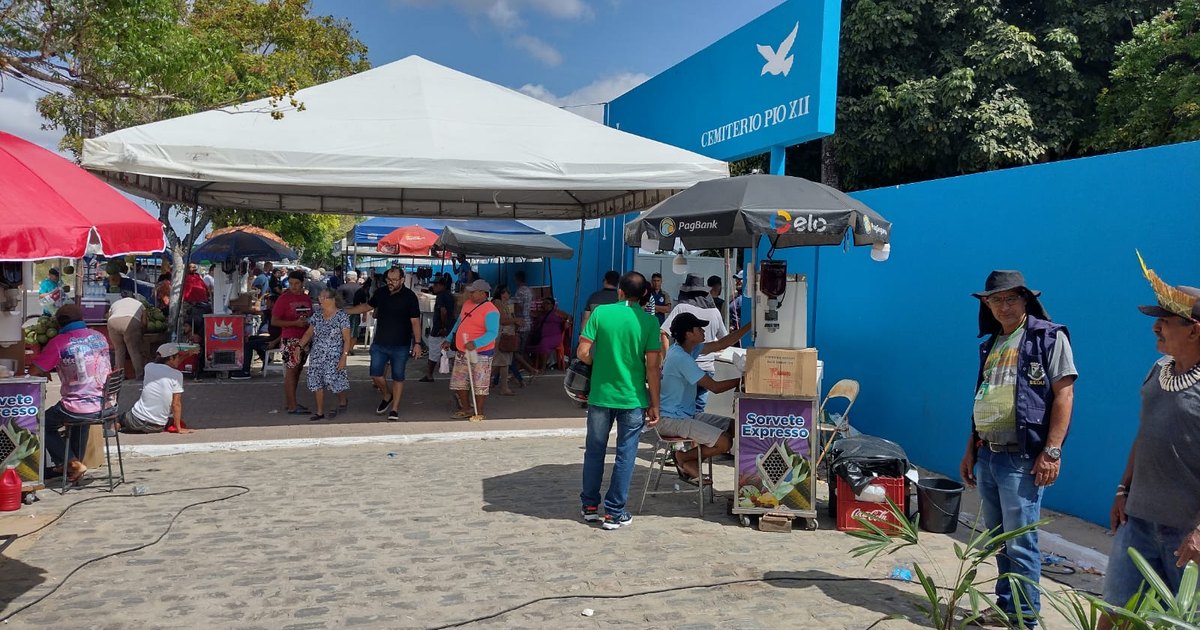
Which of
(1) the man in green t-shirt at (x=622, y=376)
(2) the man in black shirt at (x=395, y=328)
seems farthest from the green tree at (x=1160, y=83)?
(2) the man in black shirt at (x=395, y=328)

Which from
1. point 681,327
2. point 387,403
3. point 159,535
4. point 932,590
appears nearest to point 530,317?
point 387,403

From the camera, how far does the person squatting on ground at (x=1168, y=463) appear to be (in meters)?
3.10

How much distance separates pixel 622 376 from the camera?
18.9 ft

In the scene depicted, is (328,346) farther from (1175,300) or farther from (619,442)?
(1175,300)

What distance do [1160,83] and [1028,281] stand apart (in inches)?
487

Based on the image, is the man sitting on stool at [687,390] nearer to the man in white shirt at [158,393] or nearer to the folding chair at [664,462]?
the folding chair at [664,462]

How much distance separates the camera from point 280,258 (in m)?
19.5

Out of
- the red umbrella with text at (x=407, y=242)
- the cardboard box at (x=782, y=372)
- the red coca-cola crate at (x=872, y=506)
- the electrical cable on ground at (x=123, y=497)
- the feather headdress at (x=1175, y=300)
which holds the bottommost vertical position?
the electrical cable on ground at (x=123, y=497)

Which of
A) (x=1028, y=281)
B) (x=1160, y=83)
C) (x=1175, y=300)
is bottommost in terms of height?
(x=1175, y=300)

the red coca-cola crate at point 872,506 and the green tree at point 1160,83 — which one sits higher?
the green tree at point 1160,83

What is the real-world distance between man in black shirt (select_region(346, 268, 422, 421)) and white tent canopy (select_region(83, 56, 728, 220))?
1.27 meters

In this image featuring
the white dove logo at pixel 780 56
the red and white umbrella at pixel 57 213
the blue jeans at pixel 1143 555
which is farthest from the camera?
the white dove logo at pixel 780 56

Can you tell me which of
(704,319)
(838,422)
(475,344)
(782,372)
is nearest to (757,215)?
(782,372)

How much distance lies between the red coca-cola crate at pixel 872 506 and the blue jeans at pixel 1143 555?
247 centimetres
